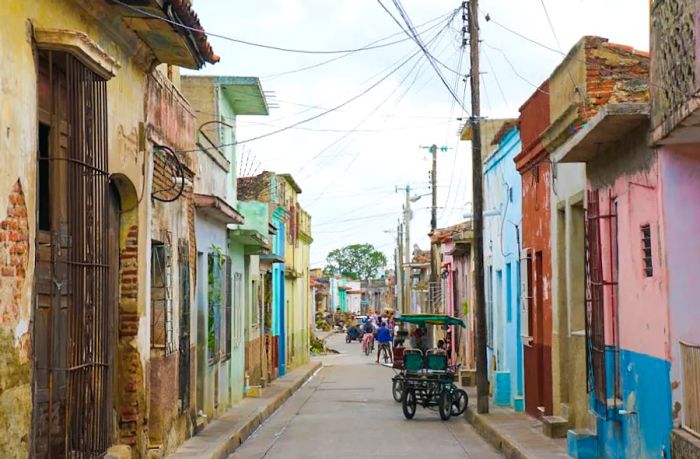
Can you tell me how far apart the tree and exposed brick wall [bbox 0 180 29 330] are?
149250 mm

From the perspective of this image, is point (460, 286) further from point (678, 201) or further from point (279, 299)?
point (678, 201)

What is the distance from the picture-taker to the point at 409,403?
2112 cm

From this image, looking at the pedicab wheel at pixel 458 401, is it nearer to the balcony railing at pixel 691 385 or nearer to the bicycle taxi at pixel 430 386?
the bicycle taxi at pixel 430 386

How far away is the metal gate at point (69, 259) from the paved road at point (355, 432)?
663 centimetres

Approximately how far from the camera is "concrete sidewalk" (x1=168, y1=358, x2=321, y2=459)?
1484cm

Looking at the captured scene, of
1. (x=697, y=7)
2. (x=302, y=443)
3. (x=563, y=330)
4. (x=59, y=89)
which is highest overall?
(x=697, y=7)

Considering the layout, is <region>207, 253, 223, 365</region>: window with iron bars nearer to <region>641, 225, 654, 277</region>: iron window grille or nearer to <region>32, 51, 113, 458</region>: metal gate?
<region>32, 51, 113, 458</region>: metal gate

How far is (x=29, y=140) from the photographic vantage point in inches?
313

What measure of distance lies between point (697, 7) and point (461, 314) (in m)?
26.0

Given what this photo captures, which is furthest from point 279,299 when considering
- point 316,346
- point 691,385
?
point 691,385

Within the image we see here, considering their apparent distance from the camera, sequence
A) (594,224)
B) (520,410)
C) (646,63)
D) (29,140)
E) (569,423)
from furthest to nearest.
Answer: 1. (520,410)
2. (569,423)
3. (646,63)
4. (594,224)
5. (29,140)

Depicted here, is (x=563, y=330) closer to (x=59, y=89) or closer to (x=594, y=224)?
(x=594, y=224)

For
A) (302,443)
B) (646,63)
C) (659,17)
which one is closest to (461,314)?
(302,443)

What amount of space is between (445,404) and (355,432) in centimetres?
304
